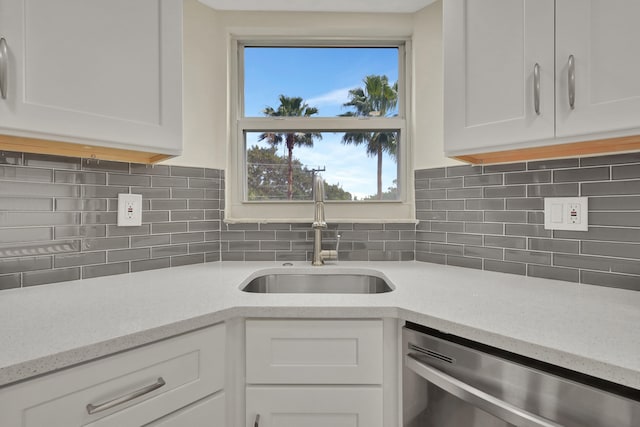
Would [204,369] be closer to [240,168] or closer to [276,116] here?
[240,168]

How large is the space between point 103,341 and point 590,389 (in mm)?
975

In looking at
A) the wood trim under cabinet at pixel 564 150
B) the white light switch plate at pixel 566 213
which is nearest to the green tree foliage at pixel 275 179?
the wood trim under cabinet at pixel 564 150

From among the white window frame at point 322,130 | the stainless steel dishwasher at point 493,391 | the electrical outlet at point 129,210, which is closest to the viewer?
the stainless steel dishwasher at point 493,391

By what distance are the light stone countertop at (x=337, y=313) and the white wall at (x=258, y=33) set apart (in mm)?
674

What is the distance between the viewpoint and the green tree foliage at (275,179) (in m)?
1.74

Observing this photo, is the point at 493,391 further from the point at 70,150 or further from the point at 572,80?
the point at 70,150

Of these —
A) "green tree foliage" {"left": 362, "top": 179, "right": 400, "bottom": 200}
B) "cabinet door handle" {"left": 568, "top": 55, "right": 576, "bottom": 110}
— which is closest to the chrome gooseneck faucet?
"green tree foliage" {"left": 362, "top": 179, "right": 400, "bottom": 200}

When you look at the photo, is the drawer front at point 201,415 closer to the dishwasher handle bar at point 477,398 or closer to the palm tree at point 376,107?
the dishwasher handle bar at point 477,398

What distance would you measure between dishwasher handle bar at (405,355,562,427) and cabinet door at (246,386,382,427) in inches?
6.1

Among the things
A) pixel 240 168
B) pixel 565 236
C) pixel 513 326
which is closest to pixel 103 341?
pixel 513 326

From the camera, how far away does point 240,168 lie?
1.73m

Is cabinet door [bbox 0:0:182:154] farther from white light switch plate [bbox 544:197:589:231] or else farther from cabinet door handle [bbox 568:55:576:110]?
white light switch plate [bbox 544:197:589:231]

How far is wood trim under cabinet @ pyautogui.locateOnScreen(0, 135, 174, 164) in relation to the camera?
3.23ft

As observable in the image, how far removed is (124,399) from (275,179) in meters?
1.21
